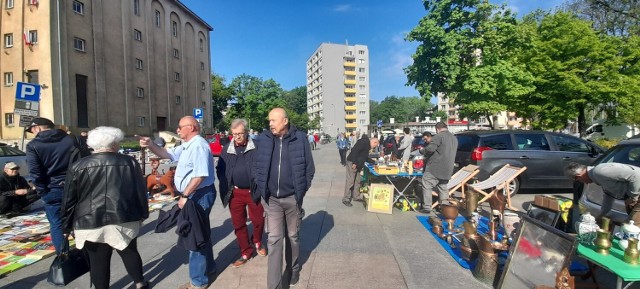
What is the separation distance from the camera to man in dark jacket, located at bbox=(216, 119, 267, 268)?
4.20 metres

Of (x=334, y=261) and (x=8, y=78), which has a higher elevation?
(x=8, y=78)

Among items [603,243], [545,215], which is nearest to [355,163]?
[545,215]

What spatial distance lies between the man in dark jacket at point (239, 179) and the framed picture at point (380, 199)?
307 cm

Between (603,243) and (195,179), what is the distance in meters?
3.50

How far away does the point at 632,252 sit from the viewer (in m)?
2.40

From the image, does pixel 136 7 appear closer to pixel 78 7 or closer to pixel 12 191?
pixel 78 7

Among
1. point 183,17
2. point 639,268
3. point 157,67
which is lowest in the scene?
point 639,268

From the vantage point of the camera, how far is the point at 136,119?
28.7 m

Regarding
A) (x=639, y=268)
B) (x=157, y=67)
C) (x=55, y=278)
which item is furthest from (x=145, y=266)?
Result: (x=157, y=67)

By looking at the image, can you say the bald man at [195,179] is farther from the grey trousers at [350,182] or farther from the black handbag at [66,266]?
the grey trousers at [350,182]

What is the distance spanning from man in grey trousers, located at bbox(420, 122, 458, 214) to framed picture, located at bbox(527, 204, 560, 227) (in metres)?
1.87

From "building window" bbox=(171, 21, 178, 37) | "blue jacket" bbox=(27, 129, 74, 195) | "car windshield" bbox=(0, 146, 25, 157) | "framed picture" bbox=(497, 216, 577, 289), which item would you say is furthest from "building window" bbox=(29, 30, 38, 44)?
"framed picture" bbox=(497, 216, 577, 289)

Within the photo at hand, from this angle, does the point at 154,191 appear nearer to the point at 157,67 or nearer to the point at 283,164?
the point at 283,164

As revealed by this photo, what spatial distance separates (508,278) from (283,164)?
2.36 m
